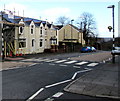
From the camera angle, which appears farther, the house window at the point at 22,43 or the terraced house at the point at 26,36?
the house window at the point at 22,43

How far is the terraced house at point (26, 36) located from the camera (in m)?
27.3

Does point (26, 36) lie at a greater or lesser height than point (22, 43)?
greater

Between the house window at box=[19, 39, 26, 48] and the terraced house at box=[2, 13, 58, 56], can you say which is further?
the house window at box=[19, 39, 26, 48]

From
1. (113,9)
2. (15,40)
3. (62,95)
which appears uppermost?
(113,9)

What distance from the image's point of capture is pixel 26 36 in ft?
102

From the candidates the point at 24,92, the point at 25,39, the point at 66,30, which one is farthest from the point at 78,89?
the point at 66,30

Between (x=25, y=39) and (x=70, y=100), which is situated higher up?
(x=25, y=39)

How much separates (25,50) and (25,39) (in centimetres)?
197

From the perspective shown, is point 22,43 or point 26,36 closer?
point 22,43

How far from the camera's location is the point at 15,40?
2806 cm

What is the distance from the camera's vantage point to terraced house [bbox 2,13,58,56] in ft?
89.5

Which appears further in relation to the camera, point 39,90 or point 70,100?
point 39,90

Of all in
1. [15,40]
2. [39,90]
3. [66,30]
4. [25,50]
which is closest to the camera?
[39,90]

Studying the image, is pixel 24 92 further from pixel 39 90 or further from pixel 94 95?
pixel 94 95
